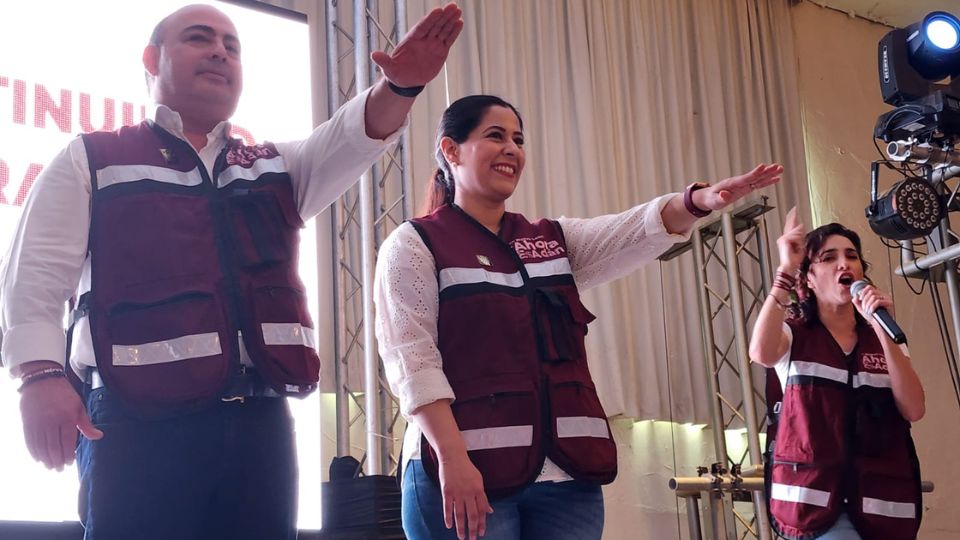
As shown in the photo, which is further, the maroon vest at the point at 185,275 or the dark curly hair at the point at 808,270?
the dark curly hair at the point at 808,270

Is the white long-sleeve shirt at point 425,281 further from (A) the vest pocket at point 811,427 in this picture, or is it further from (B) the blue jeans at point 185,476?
(A) the vest pocket at point 811,427

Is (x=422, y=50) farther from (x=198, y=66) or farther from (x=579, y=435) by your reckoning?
(x=579, y=435)

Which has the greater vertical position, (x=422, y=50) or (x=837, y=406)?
(x=422, y=50)

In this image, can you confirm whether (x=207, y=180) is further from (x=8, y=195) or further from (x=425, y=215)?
(x=8, y=195)

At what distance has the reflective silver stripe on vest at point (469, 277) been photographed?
1687mm

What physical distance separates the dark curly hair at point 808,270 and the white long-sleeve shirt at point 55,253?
1.52 m

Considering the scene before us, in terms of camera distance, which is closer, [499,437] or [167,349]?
[167,349]

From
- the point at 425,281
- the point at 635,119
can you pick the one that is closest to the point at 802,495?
the point at 425,281

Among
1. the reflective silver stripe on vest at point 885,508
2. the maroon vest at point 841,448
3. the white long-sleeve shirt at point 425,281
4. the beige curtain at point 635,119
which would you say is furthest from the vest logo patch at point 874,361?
the beige curtain at point 635,119

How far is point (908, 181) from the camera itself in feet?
10.3

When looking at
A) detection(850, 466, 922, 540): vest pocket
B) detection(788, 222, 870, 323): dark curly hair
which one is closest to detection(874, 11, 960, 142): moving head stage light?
detection(788, 222, 870, 323): dark curly hair

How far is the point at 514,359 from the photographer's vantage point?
163 centimetres

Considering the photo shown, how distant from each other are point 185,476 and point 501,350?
20.3 inches

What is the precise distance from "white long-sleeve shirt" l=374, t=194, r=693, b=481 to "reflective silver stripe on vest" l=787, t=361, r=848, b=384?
0.97 metres
